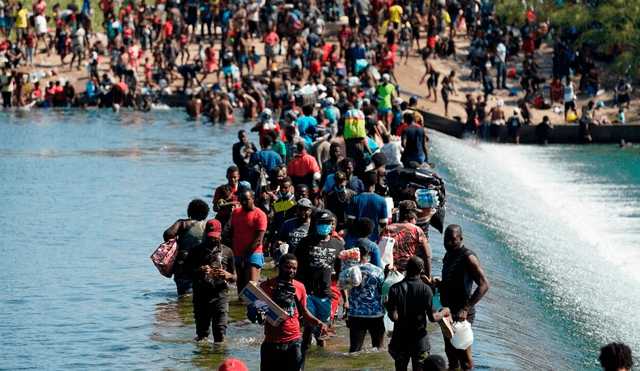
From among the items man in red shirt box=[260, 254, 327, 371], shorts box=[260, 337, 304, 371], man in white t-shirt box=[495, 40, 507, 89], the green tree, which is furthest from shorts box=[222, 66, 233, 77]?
shorts box=[260, 337, 304, 371]

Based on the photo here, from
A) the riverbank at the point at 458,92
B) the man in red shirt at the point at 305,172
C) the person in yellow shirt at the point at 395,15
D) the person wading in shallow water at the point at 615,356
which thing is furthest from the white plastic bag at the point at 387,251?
the person in yellow shirt at the point at 395,15

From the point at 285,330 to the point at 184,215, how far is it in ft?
49.0

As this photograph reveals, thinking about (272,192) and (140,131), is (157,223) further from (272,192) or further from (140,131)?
(140,131)

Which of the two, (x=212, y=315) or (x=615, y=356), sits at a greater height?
(x=615, y=356)

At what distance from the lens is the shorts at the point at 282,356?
10883 mm

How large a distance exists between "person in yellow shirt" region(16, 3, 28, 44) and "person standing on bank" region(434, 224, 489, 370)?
4483 cm

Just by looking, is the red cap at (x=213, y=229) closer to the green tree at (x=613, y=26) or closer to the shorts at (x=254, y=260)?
the shorts at (x=254, y=260)

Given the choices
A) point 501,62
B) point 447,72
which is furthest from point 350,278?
point 447,72

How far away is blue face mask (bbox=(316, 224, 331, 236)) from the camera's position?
495 inches

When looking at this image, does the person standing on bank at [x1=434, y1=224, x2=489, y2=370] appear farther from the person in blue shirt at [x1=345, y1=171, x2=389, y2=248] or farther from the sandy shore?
the sandy shore

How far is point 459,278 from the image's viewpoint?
11.5m

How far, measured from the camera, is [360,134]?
819 inches

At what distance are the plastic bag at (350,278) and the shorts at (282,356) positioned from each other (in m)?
1.23

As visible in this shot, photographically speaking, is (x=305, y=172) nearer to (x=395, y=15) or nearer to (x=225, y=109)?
(x=225, y=109)
